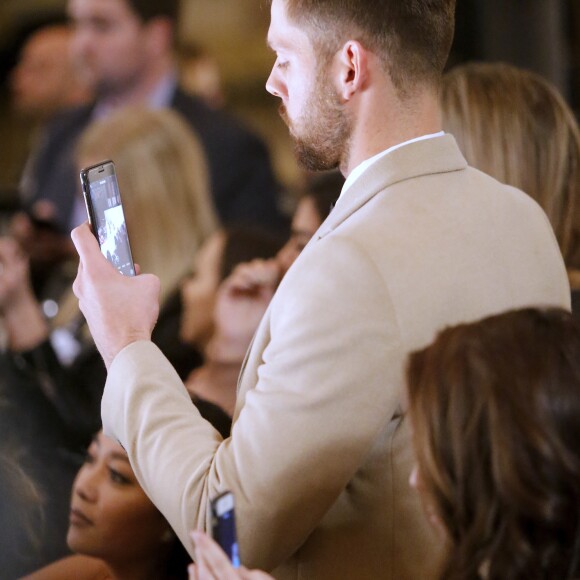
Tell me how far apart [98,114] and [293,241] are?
2.52 metres

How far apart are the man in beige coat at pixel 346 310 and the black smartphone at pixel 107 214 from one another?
58 mm

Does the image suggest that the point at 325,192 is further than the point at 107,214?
Yes

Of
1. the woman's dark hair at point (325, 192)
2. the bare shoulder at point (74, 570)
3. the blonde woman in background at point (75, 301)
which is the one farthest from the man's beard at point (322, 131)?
the woman's dark hair at point (325, 192)

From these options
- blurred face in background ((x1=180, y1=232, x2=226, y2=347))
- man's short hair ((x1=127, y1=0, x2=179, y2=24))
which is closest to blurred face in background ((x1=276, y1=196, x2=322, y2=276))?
blurred face in background ((x1=180, y1=232, x2=226, y2=347))

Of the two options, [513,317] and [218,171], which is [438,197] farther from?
[218,171]

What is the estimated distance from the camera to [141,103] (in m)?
5.29

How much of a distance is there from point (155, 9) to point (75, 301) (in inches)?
80.2

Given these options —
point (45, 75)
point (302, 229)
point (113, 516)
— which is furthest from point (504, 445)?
point (45, 75)

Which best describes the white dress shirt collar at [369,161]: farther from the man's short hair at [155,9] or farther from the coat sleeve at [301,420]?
the man's short hair at [155,9]

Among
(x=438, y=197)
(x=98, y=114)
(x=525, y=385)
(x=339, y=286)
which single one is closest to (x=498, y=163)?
(x=438, y=197)

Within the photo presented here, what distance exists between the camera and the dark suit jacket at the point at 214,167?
16.5 ft

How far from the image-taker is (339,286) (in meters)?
1.31

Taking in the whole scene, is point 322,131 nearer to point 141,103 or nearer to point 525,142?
point 525,142

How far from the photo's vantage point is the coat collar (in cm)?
143
